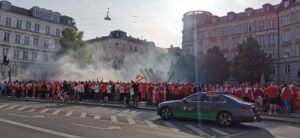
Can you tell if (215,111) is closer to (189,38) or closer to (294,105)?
(294,105)

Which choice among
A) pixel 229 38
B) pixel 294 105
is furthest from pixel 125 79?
pixel 294 105

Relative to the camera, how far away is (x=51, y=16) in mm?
81938

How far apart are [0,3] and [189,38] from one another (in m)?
44.6

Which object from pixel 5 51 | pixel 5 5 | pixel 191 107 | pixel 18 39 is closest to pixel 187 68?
pixel 18 39

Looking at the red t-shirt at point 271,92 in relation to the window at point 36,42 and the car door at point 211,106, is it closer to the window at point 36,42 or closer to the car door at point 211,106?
the car door at point 211,106

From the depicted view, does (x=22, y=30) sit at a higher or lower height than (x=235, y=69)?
higher

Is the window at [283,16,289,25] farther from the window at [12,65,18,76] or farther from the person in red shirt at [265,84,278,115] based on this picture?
the window at [12,65,18,76]

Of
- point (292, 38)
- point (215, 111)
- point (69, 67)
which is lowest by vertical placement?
point (215, 111)

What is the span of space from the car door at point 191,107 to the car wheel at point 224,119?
1.15 meters

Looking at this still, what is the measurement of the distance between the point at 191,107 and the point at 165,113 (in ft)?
5.01

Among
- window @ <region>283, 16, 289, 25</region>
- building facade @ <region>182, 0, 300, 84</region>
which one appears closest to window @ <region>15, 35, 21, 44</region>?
building facade @ <region>182, 0, 300, 84</region>

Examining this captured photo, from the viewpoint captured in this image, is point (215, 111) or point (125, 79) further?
point (125, 79)

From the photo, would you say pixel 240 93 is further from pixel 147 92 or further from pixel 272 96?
pixel 147 92

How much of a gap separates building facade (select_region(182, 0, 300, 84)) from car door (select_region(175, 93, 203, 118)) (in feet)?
145
